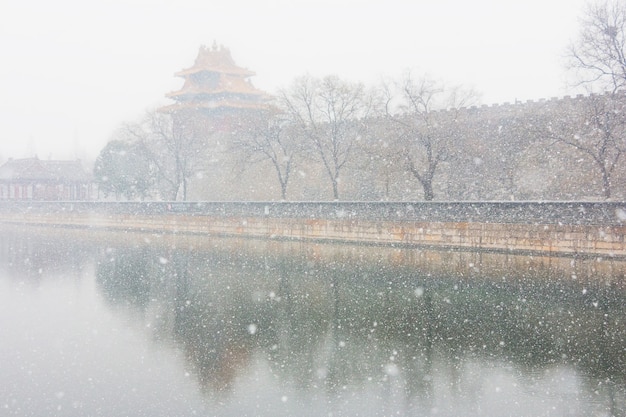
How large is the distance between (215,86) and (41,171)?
62.6 ft

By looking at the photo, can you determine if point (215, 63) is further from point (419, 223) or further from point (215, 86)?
point (419, 223)

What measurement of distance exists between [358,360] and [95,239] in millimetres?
20828

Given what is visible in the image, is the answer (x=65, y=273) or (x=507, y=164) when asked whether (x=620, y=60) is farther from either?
(x=65, y=273)

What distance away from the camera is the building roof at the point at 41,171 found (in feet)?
169

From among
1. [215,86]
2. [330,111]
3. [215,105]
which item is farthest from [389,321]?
[215,86]

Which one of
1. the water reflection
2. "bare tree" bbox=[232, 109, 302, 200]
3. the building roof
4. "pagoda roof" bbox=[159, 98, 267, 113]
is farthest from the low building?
the water reflection

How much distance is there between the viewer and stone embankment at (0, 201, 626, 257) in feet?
51.5

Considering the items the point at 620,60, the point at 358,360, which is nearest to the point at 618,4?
the point at 620,60

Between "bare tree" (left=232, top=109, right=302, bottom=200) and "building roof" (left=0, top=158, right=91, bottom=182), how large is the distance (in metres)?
26.7

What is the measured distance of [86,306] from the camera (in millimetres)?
10375

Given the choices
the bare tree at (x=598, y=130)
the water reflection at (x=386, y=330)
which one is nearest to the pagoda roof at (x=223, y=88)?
the bare tree at (x=598, y=130)

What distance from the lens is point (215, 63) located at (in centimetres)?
4741

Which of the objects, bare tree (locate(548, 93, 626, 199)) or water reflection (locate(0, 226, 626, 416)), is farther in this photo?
bare tree (locate(548, 93, 626, 199))

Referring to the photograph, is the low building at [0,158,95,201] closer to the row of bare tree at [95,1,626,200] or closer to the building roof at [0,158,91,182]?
the building roof at [0,158,91,182]
